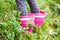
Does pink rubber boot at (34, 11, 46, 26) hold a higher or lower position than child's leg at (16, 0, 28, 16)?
lower

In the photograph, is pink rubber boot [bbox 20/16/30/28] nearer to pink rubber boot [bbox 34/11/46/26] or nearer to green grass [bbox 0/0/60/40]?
green grass [bbox 0/0/60/40]

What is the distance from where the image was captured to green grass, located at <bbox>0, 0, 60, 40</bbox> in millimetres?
2312

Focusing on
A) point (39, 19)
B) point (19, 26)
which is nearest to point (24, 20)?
point (19, 26)

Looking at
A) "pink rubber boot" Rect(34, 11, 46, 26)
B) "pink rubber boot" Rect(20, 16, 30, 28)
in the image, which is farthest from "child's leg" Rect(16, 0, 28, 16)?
"pink rubber boot" Rect(34, 11, 46, 26)

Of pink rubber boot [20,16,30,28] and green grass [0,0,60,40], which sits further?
pink rubber boot [20,16,30,28]

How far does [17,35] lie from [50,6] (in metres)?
1.60

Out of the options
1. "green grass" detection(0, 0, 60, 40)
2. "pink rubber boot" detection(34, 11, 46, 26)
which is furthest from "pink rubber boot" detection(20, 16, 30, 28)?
"pink rubber boot" detection(34, 11, 46, 26)

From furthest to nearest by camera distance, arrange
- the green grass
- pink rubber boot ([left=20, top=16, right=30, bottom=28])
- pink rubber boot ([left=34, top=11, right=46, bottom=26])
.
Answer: pink rubber boot ([left=34, top=11, right=46, bottom=26]) → pink rubber boot ([left=20, top=16, right=30, bottom=28]) → the green grass

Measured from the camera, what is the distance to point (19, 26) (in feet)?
7.86

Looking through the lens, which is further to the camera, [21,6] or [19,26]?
[21,6]

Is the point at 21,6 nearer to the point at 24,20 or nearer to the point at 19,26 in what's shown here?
the point at 24,20

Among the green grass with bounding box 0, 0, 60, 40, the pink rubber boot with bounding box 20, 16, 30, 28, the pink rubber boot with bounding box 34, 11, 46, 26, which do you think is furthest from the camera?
the pink rubber boot with bounding box 34, 11, 46, 26

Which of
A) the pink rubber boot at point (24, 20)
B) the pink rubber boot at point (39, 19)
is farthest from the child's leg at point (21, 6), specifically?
the pink rubber boot at point (39, 19)

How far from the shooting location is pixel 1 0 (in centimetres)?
293
